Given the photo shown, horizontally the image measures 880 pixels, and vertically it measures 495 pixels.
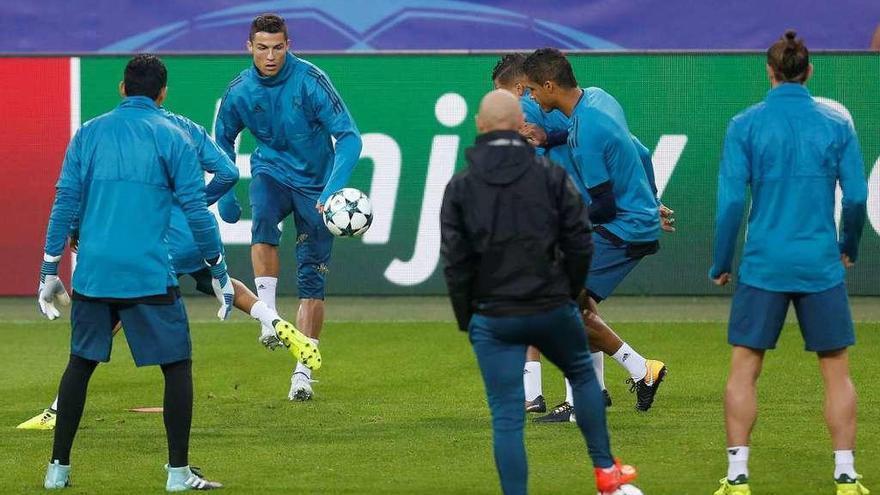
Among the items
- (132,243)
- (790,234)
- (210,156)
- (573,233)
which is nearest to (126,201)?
(132,243)

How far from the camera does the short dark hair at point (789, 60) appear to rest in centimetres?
697

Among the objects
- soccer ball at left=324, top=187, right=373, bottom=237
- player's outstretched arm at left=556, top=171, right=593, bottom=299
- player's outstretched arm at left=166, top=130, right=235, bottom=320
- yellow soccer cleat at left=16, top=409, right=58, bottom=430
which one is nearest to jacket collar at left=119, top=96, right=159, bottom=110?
player's outstretched arm at left=166, top=130, right=235, bottom=320

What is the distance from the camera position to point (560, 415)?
9406 mm

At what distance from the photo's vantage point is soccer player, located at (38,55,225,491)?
7.36m

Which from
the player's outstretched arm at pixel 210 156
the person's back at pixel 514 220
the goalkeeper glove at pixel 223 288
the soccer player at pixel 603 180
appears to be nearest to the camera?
the person's back at pixel 514 220

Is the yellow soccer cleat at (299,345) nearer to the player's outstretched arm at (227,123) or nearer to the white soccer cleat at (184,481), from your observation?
the player's outstretched arm at (227,123)

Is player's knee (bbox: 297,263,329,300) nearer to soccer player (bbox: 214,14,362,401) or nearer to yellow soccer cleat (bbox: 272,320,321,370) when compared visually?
soccer player (bbox: 214,14,362,401)

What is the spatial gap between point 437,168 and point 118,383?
5080 mm

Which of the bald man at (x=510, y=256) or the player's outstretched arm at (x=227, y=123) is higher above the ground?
the bald man at (x=510, y=256)

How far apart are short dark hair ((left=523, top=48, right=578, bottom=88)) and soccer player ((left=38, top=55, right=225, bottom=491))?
2262 millimetres

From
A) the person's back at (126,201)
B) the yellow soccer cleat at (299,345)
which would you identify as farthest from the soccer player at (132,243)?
the yellow soccer cleat at (299,345)

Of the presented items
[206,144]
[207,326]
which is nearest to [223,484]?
[206,144]

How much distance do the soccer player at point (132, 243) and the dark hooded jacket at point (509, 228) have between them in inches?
62.8

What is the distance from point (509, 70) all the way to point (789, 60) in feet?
9.25
